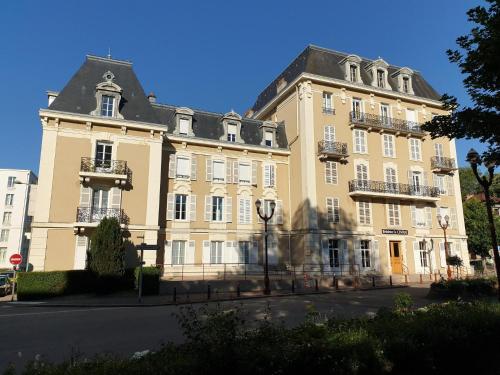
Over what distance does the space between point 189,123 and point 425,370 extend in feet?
78.9

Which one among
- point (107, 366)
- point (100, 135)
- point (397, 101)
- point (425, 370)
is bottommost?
point (425, 370)

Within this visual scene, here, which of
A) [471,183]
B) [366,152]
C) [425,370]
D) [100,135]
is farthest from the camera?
[471,183]

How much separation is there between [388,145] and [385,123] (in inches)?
70.5

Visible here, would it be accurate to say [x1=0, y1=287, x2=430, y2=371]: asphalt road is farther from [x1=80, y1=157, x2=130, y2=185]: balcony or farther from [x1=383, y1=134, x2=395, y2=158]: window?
[x1=383, y1=134, x2=395, y2=158]: window

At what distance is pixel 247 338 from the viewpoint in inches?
184

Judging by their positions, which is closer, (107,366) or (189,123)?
(107,366)

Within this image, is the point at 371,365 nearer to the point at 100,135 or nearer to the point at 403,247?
the point at 100,135

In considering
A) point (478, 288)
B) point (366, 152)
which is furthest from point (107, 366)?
point (366, 152)

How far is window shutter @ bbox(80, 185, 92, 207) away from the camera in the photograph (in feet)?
71.6

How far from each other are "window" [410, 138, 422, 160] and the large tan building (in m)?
0.16

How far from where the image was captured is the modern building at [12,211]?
175ft

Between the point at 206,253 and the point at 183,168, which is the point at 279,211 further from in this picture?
the point at 183,168

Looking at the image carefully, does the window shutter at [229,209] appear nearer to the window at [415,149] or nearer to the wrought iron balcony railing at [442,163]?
the window at [415,149]

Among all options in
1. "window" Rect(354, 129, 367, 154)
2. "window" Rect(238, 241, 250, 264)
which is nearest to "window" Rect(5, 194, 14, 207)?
"window" Rect(238, 241, 250, 264)
